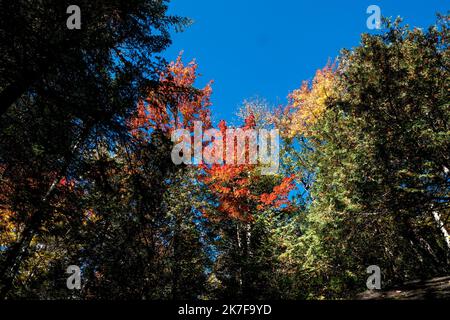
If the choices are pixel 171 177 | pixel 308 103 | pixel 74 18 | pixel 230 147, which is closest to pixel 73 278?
pixel 171 177

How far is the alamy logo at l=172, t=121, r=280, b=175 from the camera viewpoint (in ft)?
57.2

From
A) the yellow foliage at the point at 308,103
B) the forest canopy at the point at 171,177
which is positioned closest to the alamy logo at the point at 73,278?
the forest canopy at the point at 171,177

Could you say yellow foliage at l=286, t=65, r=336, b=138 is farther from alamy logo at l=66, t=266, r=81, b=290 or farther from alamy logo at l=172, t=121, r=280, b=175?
alamy logo at l=66, t=266, r=81, b=290

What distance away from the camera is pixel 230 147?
1853 centimetres

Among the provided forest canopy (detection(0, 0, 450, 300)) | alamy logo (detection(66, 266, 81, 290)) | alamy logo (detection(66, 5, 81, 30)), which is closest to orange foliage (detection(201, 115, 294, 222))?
forest canopy (detection(0, 0, 450, 300))

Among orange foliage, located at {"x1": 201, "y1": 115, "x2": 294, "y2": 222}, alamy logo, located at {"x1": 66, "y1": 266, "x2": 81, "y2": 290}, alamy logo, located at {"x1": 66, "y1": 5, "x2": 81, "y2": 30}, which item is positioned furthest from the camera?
orange foliage, located at {"x1": 201, "y1": 115, "x2": 294, "y2": 222}

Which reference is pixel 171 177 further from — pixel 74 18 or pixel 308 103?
pixel 308 103

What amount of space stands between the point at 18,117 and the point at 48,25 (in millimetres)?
2544

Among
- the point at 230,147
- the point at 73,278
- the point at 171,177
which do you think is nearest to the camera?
the point at 73,278

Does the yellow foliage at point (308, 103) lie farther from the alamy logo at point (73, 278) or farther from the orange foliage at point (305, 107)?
the alamy logo at point (73, 278)

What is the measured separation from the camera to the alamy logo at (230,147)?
1744 centimetres
